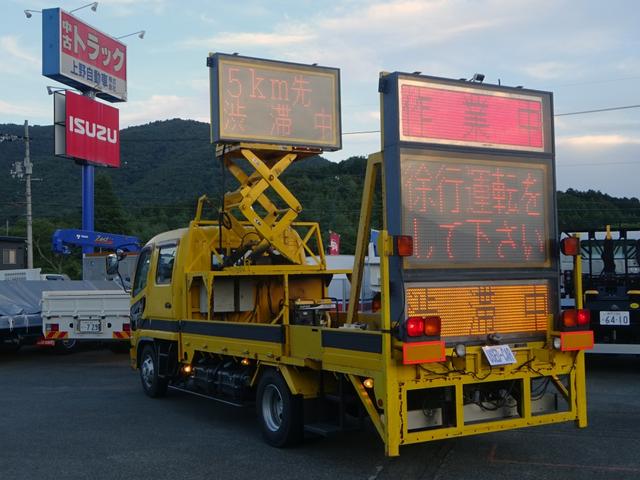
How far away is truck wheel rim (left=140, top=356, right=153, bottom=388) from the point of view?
11.0 m

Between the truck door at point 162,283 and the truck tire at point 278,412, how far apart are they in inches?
109

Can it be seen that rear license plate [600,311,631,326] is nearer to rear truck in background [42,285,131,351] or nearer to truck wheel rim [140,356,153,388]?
truck wheel rim [140,356,153,388]

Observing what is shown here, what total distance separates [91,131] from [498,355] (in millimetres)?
28328

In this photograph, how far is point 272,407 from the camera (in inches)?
312

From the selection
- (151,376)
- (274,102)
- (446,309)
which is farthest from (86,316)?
(446,309)

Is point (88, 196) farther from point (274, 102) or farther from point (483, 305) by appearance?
point (483, 305)

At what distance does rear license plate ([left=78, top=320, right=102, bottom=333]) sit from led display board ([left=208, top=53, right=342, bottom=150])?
24.0 ft

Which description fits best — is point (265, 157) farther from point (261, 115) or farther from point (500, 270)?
point (500, 270)

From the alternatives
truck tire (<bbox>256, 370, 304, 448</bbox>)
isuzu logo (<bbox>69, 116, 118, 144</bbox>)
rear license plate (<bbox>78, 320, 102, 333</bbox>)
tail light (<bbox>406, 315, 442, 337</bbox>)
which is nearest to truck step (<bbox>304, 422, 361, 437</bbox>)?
truck tire (<bbox>256, 370, 304, 448</bbox>)

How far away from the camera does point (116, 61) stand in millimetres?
34344

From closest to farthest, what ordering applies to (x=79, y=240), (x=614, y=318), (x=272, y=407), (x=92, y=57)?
(x=272, y=407) < (x=614, y=318) < (x=79, y=240) < (x=92, y=57)

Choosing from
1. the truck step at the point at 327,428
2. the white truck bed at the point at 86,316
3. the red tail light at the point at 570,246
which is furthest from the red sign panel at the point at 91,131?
the red tail light at the point at 570,246

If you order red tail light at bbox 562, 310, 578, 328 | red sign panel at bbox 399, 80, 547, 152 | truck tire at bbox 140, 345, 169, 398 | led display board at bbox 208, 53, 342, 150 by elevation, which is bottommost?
truck tire at bbox 140, 345, 169, 398

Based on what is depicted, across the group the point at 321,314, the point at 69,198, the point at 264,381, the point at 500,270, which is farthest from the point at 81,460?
the point at 69,198
